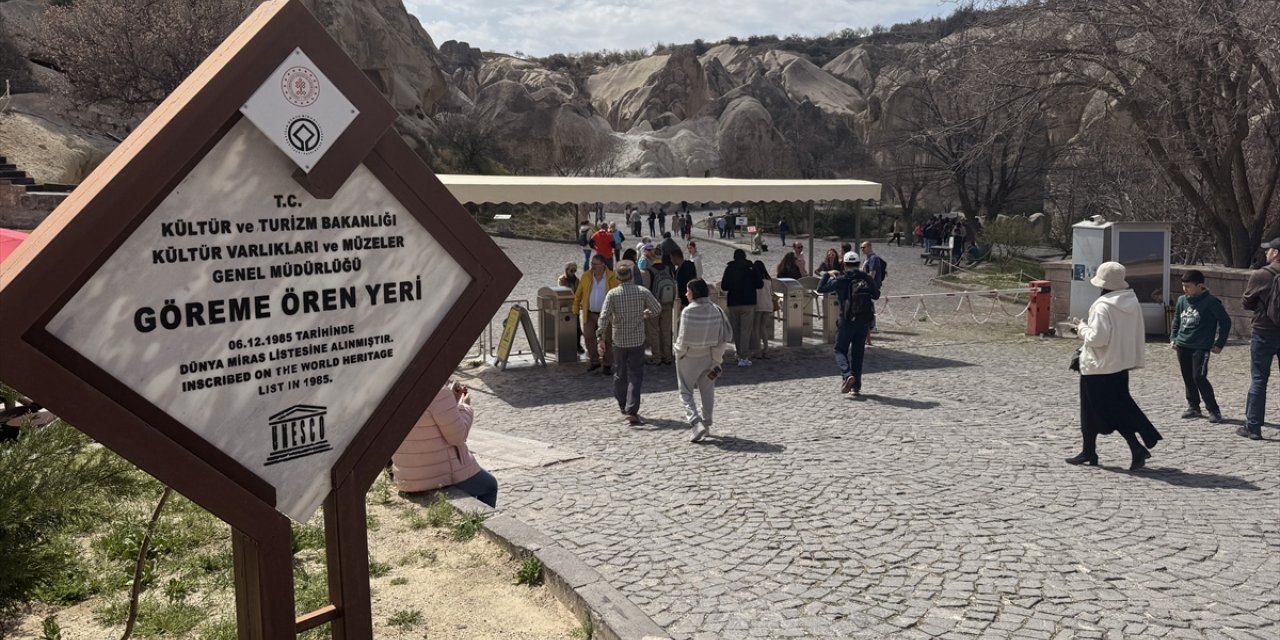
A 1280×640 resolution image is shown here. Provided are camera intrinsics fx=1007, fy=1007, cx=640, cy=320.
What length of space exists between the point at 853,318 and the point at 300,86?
8.83 metres

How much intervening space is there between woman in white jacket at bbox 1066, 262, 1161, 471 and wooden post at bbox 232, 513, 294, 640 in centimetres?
673

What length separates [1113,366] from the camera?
7.90m

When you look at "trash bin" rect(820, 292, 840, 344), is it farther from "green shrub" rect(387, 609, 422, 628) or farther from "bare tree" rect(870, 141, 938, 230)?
"bare tree" rect(870, 141, 938, 230)

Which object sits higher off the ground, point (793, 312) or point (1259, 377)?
point (793, 312)

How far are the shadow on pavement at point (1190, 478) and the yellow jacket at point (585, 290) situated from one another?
6907 millimetres

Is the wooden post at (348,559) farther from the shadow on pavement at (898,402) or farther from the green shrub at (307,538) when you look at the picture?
the shadow on pavement at (898,402)

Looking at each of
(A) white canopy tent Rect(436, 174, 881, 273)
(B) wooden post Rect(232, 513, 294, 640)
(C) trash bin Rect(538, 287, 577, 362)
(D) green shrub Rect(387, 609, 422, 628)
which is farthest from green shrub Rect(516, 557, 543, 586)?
(C) trash bin Rect(538, 287, 577, 362)

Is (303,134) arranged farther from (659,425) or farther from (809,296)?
(809,296)

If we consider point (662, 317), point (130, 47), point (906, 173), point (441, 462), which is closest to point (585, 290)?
point (662, 317)

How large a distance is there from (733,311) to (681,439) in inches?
193

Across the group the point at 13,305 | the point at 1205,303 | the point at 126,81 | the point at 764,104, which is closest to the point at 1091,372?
the point at 1205,303

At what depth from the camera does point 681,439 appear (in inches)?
359

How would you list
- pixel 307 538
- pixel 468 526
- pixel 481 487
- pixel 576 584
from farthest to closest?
1. pixel 481 487
2. pixel 468 526
3. pixel 307 538
4. pixel 576 584

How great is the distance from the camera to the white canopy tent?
13891 mm
